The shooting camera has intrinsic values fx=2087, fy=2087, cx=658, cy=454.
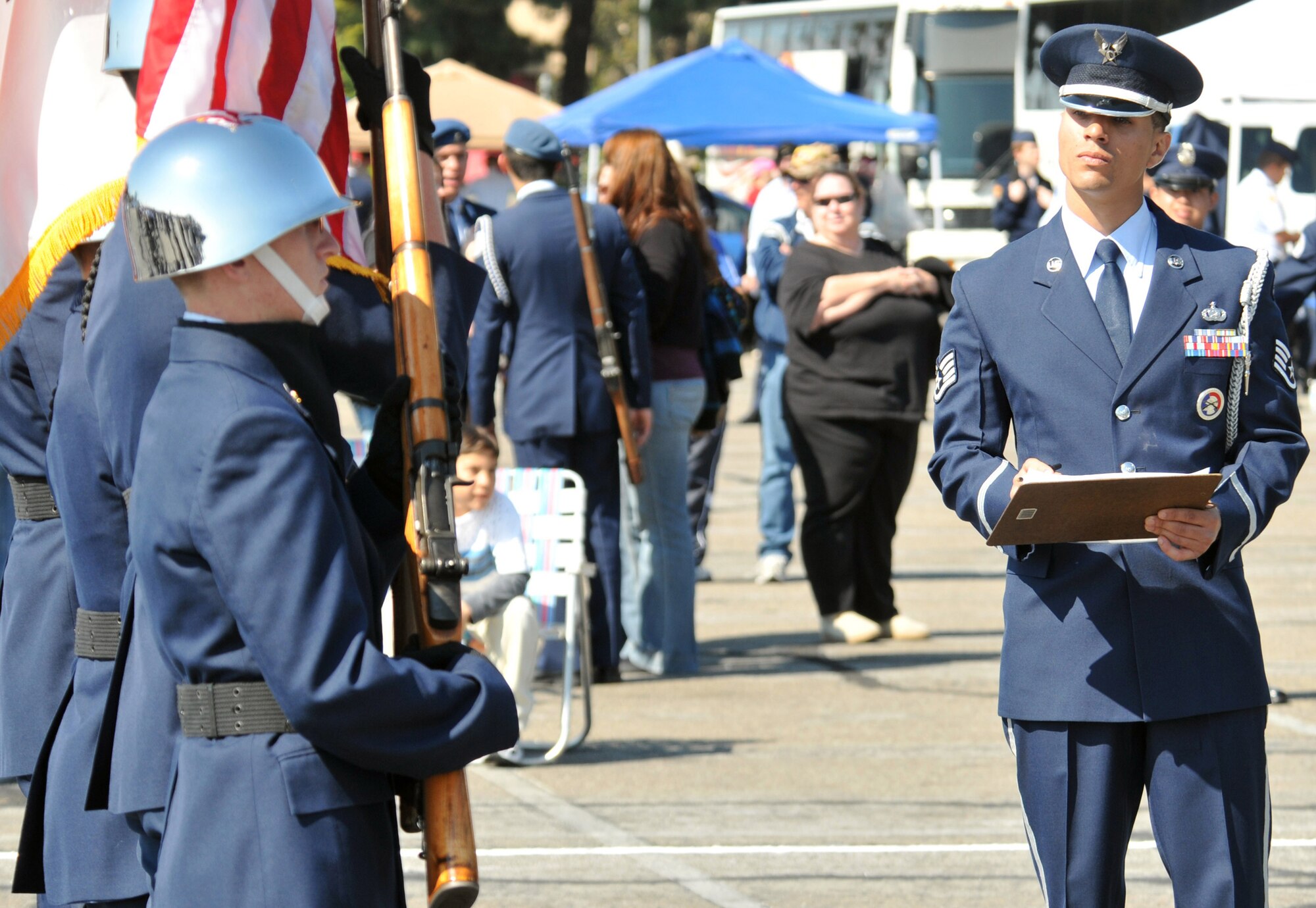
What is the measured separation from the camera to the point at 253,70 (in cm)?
401

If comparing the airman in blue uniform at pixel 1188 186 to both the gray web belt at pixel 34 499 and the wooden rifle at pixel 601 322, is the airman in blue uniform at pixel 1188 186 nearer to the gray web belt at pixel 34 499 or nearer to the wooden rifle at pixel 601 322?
the wooden rifle at pixel 601 322

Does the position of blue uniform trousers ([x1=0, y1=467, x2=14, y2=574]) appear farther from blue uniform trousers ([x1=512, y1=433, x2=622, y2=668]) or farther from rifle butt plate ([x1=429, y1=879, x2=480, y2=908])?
rifle butt plate ([x1=429, y1=879, x2=480, y2=908])

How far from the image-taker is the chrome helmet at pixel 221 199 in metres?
2.78

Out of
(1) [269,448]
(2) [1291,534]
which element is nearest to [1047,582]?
(1) [269,448]

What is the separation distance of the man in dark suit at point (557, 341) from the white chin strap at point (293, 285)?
518cm

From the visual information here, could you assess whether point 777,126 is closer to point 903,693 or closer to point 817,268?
point 817,268

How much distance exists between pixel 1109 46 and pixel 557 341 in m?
4.54

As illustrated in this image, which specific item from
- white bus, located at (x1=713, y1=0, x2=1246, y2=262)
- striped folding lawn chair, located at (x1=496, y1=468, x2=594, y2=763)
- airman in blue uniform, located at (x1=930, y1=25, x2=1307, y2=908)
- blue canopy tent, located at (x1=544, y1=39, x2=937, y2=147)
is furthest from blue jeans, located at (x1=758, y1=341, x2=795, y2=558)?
white bus, located at (x1=713, y1=0, x2=1246, y2=262)

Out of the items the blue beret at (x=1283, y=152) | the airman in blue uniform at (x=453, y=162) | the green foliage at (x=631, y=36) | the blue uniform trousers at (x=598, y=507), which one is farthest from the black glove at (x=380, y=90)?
the green foliage at (x=631, y=36)

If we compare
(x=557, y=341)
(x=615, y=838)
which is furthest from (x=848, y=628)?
(x=615, y=838)

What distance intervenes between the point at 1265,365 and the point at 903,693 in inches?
177

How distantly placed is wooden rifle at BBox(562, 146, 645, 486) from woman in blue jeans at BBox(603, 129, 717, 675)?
403mm

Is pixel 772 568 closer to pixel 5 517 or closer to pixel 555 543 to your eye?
pixel 555 543

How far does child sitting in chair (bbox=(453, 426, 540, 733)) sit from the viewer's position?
22.6ft
